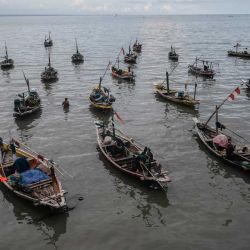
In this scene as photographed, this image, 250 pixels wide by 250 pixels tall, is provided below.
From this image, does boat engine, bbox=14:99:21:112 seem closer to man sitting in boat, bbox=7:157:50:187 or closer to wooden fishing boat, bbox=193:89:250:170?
man sitting in boat, bbox=7:157:50:187

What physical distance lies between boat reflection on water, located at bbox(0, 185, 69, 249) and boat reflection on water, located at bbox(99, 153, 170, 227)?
13.6 feet

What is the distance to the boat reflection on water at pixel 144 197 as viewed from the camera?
2028cm

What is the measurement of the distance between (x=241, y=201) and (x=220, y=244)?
4458mm

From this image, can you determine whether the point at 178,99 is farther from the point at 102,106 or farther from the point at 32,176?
the point at 32,176

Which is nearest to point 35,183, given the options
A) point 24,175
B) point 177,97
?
point 24,175

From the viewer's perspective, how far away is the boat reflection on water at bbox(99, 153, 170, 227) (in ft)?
66.5

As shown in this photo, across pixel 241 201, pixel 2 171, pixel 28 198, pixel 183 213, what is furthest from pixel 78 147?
pixel 241 201

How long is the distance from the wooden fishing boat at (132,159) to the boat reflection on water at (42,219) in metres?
5.49

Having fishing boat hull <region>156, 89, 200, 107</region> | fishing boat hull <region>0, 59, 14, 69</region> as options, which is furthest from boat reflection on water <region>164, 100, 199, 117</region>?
fishing boat hull <region>0, 59, 14, 69</region>

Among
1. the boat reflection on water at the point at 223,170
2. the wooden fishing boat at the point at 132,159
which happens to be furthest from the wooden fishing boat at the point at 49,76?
the boat reflection on water at the point at 223,170

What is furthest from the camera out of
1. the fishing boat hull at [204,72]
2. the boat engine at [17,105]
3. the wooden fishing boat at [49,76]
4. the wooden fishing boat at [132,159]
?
the fishing boat hull at [204,72]

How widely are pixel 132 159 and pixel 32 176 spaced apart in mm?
6986

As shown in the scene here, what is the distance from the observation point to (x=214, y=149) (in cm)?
2741

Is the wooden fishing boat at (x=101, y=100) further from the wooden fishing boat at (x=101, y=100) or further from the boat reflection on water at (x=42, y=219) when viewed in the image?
the boat reflection on water at (x=42, y=219)
